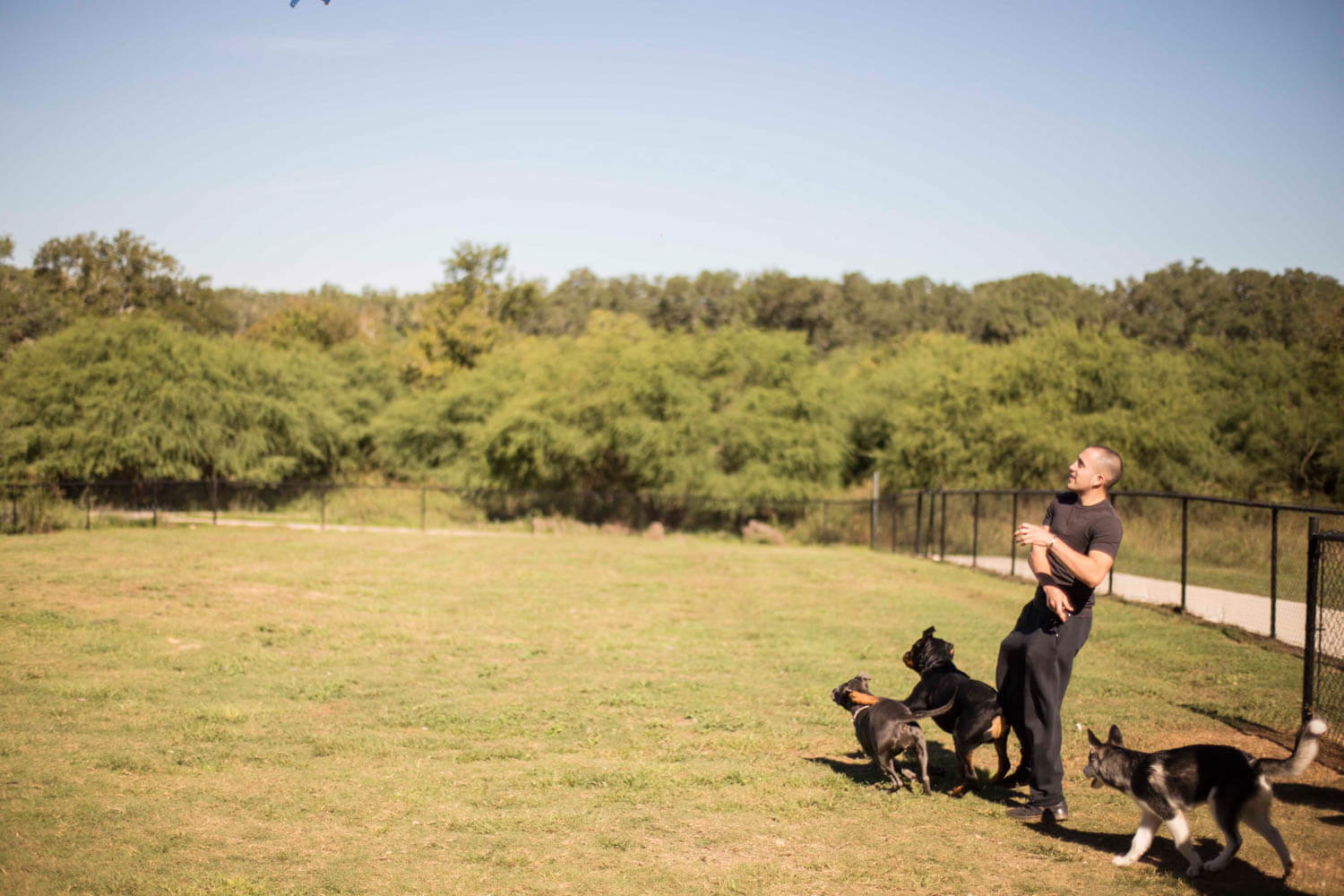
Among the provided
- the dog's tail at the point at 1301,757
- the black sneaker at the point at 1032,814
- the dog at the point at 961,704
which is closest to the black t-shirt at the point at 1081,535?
the dog at the point at 961,704

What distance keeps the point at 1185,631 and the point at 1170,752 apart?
873 centimetres

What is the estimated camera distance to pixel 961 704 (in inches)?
235

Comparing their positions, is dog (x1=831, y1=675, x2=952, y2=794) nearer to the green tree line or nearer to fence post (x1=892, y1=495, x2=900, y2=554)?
fence post (x1=892, y1=495, x2=900, y2=554)

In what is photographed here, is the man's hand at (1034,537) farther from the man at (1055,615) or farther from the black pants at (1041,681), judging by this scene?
the black pants at (1041,681)

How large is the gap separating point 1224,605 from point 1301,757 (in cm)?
1128

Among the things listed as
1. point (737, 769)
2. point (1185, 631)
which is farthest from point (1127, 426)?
point (737, 769)

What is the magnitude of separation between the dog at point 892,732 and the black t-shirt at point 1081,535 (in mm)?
1185

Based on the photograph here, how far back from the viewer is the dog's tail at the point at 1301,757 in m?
4.37

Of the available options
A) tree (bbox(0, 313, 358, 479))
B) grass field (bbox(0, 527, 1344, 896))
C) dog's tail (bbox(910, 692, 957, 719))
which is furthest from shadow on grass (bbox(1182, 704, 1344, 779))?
tree (bbox(0, 313, 358, 479))

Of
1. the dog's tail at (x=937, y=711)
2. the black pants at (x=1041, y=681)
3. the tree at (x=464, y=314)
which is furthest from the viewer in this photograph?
the tree at (x=464, y=314)

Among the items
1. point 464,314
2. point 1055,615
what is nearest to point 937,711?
point 1055,615

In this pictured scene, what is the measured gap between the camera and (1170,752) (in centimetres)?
486

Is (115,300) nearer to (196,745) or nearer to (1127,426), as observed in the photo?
(1127,426)

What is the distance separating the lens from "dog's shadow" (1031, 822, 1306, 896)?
4660 millimetres
